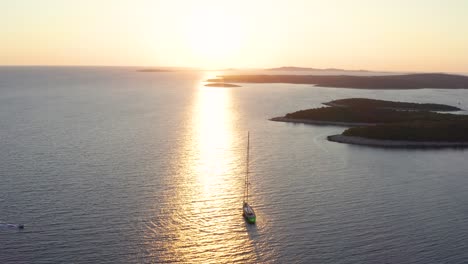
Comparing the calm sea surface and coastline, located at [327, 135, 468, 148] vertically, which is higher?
coastline, located at [327, 135, 468, 148]

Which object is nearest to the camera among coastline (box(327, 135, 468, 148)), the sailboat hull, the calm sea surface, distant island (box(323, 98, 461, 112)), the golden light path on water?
the golden light path on water

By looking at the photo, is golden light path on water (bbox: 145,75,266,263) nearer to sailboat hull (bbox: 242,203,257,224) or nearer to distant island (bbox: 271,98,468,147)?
sailboat hull (bbox: 242,203,257,224)

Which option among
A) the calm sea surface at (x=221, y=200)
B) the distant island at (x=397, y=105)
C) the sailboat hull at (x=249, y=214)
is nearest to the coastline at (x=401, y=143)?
the calm sea surface at (x=221, y=200)

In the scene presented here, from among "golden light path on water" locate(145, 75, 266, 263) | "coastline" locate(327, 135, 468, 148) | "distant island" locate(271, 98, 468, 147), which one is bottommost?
"golden light path on water" locate(145, 75, 266, 263)

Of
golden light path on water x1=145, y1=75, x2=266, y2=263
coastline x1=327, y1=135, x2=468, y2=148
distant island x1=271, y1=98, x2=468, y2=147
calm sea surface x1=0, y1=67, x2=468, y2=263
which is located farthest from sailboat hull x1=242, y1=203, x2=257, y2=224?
distant island x1=271, y1=98, x2=468, y2=147

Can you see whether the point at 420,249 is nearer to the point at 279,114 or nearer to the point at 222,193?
the point at 222,193

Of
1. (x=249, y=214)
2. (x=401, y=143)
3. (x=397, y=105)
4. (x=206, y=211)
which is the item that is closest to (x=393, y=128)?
(x=401, y=143)

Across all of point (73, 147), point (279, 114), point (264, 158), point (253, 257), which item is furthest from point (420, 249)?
point (279, 114)

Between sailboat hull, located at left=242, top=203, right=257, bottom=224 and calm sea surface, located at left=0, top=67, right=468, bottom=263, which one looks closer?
calm sea surface, located at left=0, top=67, right=468, bottom=263
